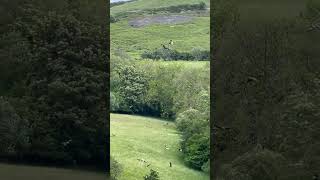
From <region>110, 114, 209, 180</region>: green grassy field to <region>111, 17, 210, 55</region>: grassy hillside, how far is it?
40.5 inches

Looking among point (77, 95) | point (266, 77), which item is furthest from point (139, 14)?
point (266, 77)

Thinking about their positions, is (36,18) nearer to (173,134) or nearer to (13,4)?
(13,4)

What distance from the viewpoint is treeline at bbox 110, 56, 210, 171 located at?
8.81m

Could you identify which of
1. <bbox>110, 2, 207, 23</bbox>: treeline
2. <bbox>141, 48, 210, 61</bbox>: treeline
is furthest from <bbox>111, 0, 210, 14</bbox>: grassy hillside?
<bbox>141, 48, 210, 61</bbox>: treeline

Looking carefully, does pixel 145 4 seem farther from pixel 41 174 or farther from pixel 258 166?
pixel 41 174

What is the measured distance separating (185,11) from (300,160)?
2651 mm

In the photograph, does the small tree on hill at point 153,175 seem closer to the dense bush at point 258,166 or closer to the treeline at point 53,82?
the treeline at point 53,82

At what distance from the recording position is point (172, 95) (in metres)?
9.05

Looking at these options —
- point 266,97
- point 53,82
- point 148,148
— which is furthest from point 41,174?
point 266,97

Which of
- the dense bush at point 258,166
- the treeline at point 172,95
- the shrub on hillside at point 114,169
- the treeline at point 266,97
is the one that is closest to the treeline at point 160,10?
the treeline at point 266,97

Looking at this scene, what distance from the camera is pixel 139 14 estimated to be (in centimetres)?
927

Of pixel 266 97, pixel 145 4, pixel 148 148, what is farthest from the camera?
pixel 145 4

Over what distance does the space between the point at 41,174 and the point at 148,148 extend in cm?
179

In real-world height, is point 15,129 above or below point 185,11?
below
